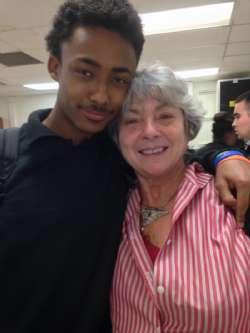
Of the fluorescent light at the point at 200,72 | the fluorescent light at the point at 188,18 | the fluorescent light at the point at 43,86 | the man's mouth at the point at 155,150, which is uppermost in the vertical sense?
the fluorescent light at the point at 188,18

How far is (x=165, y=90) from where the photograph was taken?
106 centimetres

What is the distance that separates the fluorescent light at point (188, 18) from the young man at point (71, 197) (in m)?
2.07

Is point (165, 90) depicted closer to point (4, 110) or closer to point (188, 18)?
point (188, 18)

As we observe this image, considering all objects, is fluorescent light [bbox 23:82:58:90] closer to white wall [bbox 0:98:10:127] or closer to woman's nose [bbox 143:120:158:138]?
white wall [bbox 0:98:10:127]

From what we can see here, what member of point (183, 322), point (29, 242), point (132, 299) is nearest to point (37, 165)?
point (29, 242)

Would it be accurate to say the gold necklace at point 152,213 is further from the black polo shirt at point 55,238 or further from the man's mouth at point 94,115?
the man's mouth at point 94,115

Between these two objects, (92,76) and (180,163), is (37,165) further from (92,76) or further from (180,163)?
(180,163)

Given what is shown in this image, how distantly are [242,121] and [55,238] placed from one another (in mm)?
2583

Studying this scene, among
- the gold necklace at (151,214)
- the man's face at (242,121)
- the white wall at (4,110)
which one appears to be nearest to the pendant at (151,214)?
the gold necklace at (151,214)

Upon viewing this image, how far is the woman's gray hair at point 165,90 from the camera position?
106 cm

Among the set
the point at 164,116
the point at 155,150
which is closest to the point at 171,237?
the point at 155,150

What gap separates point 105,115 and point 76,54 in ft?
0.66

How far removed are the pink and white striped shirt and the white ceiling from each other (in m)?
1.12

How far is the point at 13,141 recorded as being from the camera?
104cm
